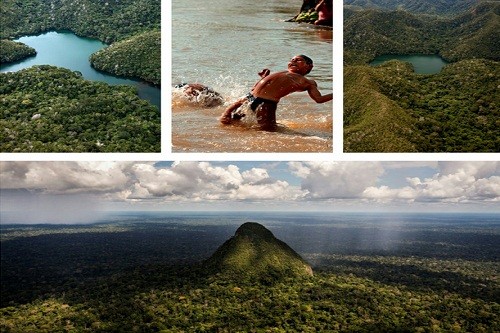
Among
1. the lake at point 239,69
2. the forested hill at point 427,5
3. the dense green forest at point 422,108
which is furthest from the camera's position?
the forested hill at point 427,5

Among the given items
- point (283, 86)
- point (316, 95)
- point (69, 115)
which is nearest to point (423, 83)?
point (316, 95)

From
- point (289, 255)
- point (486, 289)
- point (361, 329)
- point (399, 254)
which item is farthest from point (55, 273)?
point (486, 289)

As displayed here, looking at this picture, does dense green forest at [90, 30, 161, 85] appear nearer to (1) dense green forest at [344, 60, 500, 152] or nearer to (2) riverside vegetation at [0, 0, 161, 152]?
(2) riverside vegetation at [0, 0, 161, 152]

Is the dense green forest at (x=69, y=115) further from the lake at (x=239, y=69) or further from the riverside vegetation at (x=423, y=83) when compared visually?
the riverside vegetation at (x=423, y=83)

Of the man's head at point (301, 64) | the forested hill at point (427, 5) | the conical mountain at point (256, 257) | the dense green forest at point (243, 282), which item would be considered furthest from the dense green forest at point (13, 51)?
the forested hill at point (427, 5)

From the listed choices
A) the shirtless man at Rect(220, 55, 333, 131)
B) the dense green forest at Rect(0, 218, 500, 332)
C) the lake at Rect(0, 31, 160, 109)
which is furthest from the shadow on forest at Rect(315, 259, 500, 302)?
the lake at Rect(0, 31, 160, 109)

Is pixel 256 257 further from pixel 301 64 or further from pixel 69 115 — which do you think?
pixel 69 115
